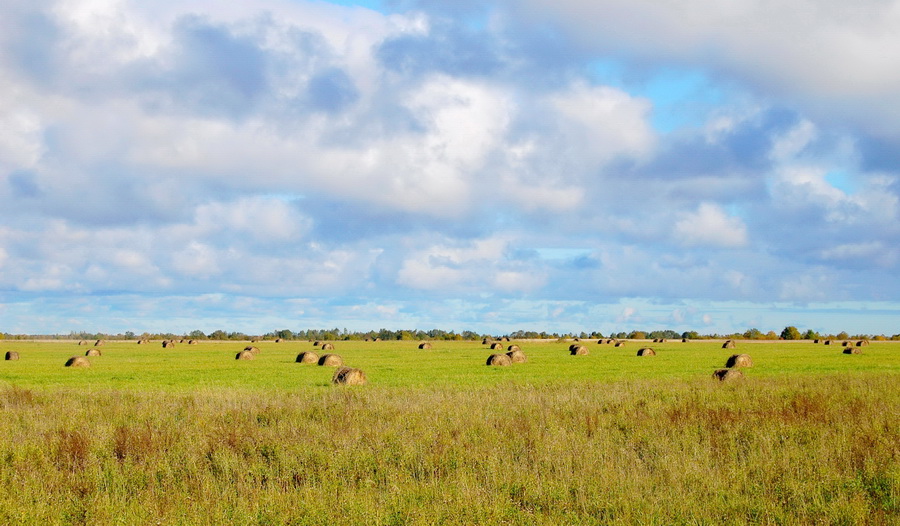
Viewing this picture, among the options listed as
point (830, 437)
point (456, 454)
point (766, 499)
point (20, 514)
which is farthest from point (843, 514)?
point (20, 514)

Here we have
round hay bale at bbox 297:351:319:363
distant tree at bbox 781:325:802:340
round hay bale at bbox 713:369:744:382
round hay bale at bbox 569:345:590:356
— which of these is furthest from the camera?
distant tree at bbox 781:325:802:340

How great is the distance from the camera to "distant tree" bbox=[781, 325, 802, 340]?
13212 cm

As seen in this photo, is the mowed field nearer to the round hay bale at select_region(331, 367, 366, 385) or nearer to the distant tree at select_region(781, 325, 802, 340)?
the round hay bale at select_region(331, 367, 366, 385)

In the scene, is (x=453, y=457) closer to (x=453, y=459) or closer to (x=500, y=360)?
(x=453, y=459)

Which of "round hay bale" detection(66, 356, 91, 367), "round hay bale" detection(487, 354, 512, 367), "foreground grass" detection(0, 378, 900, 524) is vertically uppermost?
"round hay bale" detection(487, 354, 512, 367)

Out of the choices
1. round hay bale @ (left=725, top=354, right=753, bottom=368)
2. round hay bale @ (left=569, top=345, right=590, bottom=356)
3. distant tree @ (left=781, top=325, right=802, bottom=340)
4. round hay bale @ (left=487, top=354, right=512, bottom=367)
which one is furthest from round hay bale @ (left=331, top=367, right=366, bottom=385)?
distant tree @ (left=781, top=325, right=802, bottom=340)

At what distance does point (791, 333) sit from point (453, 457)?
137798mm

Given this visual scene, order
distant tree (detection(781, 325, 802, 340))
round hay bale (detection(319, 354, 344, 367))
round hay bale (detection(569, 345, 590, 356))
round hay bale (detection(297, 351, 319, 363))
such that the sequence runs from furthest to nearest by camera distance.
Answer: distant tree (detection(781, 325, 802, 340)) < round hay bale (detection(569, 345, 590, 356)) < round hay bale (detection(297, 351, 319, 363)) < round hay bale (detection(319, 354, 344, 367))

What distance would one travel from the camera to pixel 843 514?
9.46 m

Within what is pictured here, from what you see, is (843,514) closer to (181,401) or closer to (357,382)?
(181,401)

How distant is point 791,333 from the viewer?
13300 centimetres

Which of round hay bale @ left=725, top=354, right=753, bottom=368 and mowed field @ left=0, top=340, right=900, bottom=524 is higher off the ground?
round hay bale @ left=725, top=354, right=753, bottom=368

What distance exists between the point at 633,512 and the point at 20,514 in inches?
351

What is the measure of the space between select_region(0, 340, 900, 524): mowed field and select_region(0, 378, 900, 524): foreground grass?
0.05 metres
